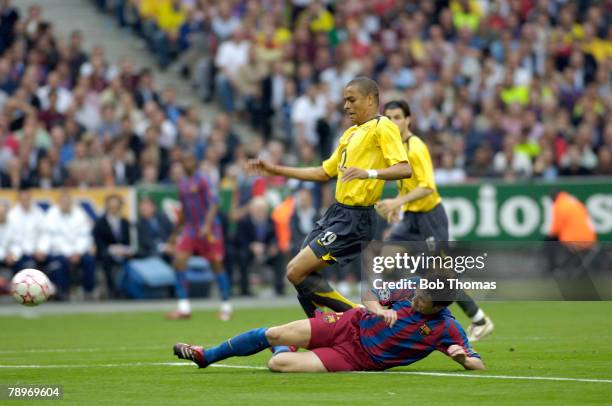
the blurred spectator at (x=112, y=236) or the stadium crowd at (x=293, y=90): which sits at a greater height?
the stadium crowd at (x=293, y=90)

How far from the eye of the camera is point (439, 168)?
27547 millimetres

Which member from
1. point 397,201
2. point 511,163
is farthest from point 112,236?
point 397,201

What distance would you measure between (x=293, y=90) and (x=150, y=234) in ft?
20.2

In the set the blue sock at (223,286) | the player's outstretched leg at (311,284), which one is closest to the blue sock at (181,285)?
the blue sock at (223,286)

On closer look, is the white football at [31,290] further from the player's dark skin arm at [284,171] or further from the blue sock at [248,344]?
the blue sock at [248,344]

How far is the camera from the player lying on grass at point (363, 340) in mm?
11555

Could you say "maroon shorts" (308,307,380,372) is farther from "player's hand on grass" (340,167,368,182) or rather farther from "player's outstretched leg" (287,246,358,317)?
"player's hand on grass" (340,167,368,182)

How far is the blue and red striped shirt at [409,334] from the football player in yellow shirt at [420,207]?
9.60ft

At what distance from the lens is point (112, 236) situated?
2473 cm

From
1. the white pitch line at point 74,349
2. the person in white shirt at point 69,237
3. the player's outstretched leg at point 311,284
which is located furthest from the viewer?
the person in white shirt at point 69,237

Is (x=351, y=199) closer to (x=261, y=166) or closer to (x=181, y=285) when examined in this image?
(x=261, y=166)

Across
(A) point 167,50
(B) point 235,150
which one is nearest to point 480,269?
(B) point 235,150

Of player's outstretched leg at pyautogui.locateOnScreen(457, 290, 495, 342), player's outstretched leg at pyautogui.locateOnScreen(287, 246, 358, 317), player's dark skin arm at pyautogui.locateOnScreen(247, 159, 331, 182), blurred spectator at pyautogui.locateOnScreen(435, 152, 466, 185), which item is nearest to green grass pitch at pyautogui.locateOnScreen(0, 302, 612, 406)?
player's outstretched leg at pyautogui.locateOnScreen(457, 290, 495, 342)

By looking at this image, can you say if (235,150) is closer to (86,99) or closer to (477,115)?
(86,99)
